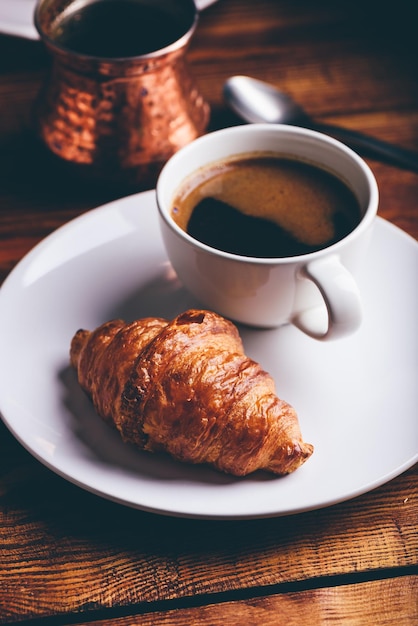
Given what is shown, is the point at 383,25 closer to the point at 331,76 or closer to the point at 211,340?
the point at 331,76

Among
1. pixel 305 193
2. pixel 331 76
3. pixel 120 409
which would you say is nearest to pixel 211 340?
pixel 120 409

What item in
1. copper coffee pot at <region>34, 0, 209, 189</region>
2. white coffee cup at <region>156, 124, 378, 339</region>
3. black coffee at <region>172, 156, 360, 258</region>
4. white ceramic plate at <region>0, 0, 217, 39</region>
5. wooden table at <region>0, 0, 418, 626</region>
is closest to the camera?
wooden table at <region>0, 0, 418, 626</region>

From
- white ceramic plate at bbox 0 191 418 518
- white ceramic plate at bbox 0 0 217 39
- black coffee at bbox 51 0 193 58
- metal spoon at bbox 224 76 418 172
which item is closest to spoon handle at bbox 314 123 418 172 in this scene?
metal spoon at bbox 224 76 418 172

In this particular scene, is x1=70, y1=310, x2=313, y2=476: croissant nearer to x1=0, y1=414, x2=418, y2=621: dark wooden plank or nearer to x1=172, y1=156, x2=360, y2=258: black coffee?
x1=0, y1=414, x2=418, y2=621: dark wooden plank

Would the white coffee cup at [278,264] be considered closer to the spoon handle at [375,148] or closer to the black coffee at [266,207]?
the black coffee at [266,207]

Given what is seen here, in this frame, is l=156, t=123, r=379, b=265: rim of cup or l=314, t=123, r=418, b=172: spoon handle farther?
l=314, t=123, r=418, b=172: spoon handle

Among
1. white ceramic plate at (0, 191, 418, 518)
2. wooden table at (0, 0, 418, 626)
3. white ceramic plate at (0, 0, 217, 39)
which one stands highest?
white ceramic plate at (0, 0, 217, 39)
